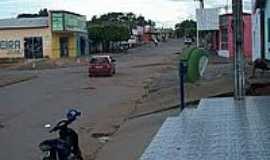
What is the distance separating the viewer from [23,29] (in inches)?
3189

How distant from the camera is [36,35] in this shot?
79.9 metres

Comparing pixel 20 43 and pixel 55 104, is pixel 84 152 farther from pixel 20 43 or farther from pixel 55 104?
pixel 20 43

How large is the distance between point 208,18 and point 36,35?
64.3 feet

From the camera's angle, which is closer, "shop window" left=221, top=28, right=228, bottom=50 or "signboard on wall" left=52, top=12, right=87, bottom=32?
"shop window" left=221, top=28, right=228, bottom=50

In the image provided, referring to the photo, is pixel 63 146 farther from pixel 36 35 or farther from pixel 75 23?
pixel 75 23

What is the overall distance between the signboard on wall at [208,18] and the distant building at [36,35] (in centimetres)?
1517

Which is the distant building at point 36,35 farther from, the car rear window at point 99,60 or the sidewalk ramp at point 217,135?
the sidewalk ramp at point 217,135

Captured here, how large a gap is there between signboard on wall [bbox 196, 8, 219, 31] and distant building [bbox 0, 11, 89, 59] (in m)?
15.2

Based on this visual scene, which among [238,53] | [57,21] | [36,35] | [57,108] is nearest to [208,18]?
[57,21]

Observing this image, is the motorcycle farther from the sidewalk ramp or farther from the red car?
the red car

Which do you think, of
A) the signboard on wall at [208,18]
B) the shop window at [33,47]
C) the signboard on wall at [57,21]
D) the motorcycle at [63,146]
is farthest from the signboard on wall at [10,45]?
the motorcycle at [63,146]

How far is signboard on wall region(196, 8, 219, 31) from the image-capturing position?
251ft

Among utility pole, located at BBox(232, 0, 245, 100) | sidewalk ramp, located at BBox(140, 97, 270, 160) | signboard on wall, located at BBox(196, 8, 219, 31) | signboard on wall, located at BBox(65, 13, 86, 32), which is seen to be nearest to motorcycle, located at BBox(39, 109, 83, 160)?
sidewalk ramp, located at BBox(140, 97, 270, 160)

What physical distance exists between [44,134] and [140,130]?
2519mm
